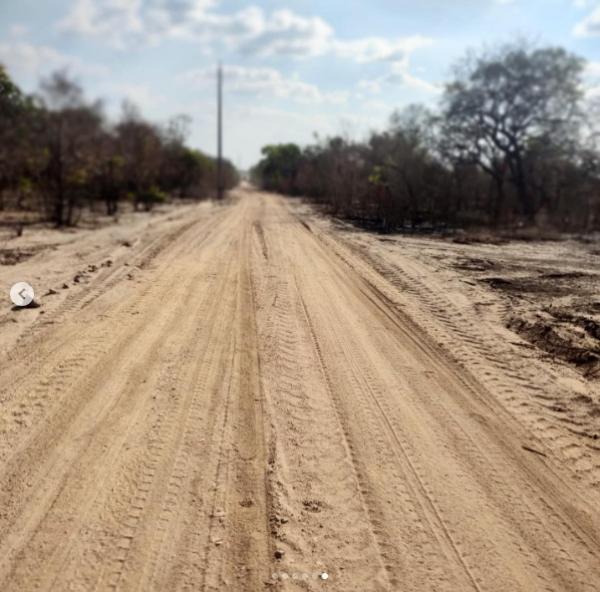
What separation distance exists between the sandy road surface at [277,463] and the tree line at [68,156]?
14630mm

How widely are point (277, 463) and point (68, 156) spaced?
18527mm

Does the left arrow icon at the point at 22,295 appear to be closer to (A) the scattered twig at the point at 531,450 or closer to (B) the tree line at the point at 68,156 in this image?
(A) the scattered twig at the point at 531,450

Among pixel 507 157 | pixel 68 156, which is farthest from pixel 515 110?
pixel 68 156

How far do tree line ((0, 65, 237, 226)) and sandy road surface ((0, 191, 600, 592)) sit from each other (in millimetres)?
14630

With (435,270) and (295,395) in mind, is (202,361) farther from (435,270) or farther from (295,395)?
(435,270)

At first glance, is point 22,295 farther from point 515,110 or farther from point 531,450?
point 515,110

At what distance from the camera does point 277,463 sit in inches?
158

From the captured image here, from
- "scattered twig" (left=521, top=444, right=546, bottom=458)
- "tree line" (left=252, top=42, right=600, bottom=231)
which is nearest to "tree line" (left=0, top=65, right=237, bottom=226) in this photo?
"tree line" (left=252, top=42, right=600, bottom=231)

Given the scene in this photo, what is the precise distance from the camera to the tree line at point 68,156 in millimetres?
20000

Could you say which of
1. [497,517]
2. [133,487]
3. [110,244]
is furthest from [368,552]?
[110,244]

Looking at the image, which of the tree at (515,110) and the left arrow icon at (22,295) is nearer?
the left arrow icon at (22,295)

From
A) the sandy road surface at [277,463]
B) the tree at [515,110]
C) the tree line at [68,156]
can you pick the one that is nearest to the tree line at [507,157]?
the tree at [515,110]

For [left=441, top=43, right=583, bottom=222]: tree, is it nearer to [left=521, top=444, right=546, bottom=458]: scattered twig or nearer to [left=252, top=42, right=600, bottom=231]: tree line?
[left=252, top=42, right=600, bottom=231]: tree line

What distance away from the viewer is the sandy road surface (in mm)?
3070
